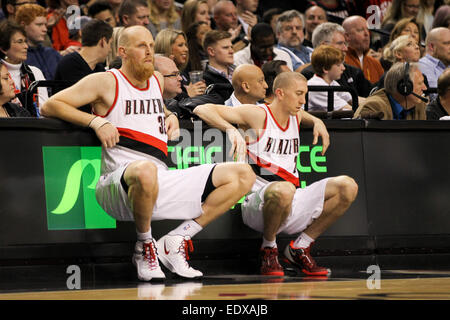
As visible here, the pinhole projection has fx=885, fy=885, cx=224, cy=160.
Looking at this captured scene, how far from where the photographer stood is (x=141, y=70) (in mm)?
7098

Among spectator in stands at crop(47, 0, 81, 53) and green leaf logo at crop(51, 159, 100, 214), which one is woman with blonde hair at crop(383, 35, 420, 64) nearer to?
spectator in stands at crop(47, 0, 81, 53)

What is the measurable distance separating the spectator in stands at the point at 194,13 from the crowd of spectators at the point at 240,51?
0.05ft

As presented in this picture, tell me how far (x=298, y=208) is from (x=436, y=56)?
4.96 meters

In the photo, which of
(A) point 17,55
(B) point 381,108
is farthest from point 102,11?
(B) point 381,108

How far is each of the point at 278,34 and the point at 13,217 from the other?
6.09m

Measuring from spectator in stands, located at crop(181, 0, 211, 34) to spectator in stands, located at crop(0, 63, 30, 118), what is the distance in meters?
4.38

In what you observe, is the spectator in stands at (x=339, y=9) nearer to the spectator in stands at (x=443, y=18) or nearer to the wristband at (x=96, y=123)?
the spectator in stands at (x=443, y=18)

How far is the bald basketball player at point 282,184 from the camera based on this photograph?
23.9ft

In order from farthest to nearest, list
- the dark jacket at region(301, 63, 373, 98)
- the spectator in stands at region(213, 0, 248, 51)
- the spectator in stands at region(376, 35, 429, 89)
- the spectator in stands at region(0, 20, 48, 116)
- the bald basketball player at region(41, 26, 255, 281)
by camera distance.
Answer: the spectator in stands at region(213, 0, 248, 51)
the spectator in stands at region(376, 35, 429, 89)
the dark jacket at region(301, 63, 373, 98)
the spectator in stands at region(0, 20, 48, 116)
the bald basketball player at region(41, 26, 255, 281)

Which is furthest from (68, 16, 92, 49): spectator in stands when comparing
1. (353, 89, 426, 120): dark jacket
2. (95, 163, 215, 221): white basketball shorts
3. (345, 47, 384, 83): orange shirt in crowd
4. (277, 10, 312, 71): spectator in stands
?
(95, 163, 215, 221): white basketball shorts

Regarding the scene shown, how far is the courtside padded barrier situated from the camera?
692 cm

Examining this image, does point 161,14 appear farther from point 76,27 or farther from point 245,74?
point 245,74

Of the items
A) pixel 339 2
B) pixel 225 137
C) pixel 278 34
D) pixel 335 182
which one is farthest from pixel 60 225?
pixel 339 2

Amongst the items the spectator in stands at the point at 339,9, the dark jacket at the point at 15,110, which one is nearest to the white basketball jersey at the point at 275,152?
the dark jacket at the point at 15,110
